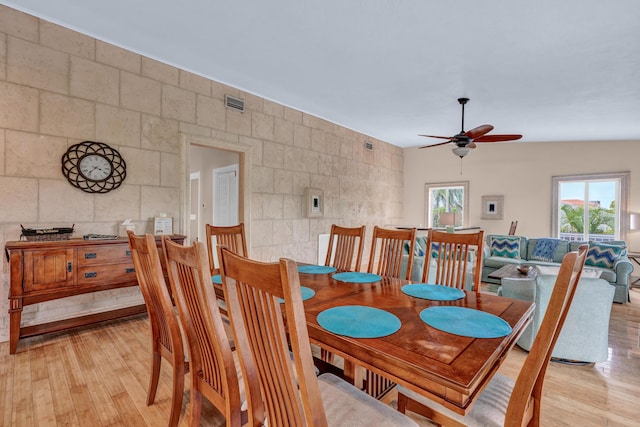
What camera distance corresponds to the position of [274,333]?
927 millimetres

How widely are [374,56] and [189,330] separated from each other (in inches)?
119

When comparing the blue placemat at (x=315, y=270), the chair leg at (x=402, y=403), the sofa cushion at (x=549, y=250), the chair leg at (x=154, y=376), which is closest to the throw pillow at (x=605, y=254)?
the sofa cushion at (x=549, y=250)

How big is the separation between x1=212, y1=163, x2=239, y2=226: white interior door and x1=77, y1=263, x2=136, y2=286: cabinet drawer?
2.43 meters

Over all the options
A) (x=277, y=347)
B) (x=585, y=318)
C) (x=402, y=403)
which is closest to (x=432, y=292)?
(x=402, y=403)

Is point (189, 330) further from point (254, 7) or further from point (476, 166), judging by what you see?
point (476, 166)

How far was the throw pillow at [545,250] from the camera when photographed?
554cm

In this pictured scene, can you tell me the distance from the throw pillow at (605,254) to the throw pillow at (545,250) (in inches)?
23.5

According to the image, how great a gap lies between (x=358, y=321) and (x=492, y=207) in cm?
690

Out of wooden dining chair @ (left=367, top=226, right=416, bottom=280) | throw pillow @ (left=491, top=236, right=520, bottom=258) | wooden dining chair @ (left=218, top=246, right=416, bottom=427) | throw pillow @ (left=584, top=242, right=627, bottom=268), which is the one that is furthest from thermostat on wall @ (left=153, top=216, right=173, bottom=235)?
throw pillow @ (left=584, top=242, right=627, bottom=268)

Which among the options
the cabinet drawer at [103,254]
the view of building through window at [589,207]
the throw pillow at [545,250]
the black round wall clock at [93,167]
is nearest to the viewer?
the cabinet drawer at [103,254]

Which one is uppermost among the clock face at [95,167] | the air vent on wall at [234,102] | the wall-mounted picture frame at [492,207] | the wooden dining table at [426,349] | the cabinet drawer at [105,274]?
the air vent on wall at [234,102]

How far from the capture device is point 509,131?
5699 millimetres

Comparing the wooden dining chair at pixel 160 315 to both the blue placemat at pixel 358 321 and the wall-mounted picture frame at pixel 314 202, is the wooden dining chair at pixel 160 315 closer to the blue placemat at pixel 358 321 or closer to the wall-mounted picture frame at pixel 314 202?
the blue placemat at pixel 358 321

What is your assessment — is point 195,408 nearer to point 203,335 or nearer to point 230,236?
point 203,335
